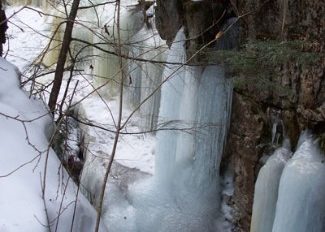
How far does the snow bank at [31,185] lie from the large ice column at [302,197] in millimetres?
1835

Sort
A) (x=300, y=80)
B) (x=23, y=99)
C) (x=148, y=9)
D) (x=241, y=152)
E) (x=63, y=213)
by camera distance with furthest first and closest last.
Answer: (x=148, y=9) → (x=241, y=152) → (x=300, y=80) → (x=23, y=99) → (x=63, y=213)

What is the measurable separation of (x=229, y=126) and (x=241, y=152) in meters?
0.35

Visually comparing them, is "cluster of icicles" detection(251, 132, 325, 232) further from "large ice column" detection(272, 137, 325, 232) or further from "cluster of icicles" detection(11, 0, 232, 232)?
"cluster of icicles" detection(11, 0, 232, 232)

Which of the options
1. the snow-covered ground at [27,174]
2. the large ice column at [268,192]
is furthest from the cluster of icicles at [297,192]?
the snow-covered ground at [27,174]

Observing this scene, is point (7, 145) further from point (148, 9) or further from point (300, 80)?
point (148, 9)

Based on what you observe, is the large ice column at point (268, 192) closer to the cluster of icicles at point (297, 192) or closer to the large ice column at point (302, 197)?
the cluster of icicles at point (297, 192)

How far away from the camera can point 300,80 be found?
4891 millimetres

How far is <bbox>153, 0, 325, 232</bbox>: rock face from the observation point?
4660 mm

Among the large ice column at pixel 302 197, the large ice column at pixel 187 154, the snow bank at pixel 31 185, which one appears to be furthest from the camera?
the large ice column at pixel 187 154

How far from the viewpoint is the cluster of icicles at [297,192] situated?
14.2 feet

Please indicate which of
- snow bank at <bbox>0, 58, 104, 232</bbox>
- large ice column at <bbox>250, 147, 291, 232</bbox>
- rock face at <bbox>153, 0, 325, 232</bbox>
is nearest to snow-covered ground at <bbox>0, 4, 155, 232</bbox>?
snow bank at <bbox>0, 58, 104, 232</bbox>

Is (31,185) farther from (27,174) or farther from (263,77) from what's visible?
(263,77)

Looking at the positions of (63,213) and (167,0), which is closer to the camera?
(63,213)

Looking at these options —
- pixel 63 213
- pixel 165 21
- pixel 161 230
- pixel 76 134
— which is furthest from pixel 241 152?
pixel 63 213
